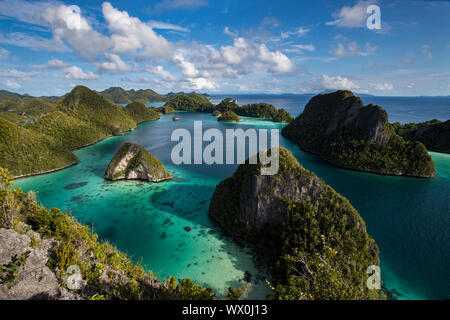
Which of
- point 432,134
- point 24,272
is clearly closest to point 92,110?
Result: point 24,272

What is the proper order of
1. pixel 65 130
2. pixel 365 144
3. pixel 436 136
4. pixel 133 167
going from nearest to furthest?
pixel 133 167 < pixel 365 144 < pixel 436 136 < pixel 65 130

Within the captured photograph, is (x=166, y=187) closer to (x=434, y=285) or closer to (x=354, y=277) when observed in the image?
(x=354, y=277)

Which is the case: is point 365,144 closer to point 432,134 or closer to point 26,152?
point 432,134

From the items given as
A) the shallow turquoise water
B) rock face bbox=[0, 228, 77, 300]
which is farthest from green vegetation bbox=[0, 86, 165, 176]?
rock face bbox=[0, 228, 77, 300]

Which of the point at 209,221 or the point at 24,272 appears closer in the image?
the point at 24,272

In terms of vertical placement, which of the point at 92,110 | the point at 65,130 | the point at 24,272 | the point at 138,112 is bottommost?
the point at 24,272

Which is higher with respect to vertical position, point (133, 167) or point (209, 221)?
point (133, 167)

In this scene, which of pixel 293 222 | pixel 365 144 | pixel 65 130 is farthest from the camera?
pixel 65 130
